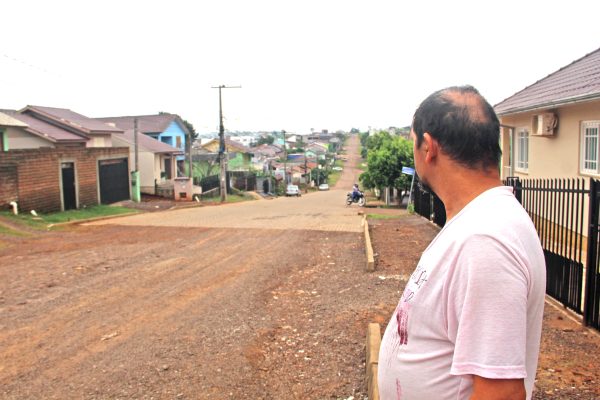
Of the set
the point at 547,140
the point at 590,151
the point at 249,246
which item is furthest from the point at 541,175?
the point at 249,246

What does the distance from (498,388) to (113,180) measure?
2862cm

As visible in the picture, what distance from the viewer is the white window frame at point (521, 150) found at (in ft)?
51.8

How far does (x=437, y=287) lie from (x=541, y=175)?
45.1 feet

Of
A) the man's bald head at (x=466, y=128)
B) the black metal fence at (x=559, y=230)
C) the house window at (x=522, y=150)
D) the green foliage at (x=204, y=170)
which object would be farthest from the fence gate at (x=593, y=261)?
the green foliage at (x=204, y=170)

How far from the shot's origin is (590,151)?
11328mm

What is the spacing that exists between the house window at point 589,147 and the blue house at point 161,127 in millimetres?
39905

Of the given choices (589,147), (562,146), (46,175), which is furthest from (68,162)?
(589,147)

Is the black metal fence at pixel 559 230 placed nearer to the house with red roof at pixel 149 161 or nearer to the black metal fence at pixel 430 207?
the black metal fence at pixel 430 207

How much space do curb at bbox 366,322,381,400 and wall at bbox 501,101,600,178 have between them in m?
7.53

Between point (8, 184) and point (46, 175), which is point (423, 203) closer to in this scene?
point (8, 184)

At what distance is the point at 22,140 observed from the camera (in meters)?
25.2

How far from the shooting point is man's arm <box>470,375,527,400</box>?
60.8 inches

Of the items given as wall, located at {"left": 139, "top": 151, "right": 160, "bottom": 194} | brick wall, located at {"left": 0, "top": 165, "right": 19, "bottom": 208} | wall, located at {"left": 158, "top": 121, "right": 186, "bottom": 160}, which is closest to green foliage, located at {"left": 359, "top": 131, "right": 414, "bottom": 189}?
wall, located at {"left": 139, "top": 151, "right": 160, "bottom": 194}

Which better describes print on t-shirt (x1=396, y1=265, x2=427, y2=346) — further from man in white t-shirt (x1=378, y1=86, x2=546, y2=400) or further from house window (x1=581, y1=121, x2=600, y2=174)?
house window (x1=581, y1=121, x2=600, y2=174)
